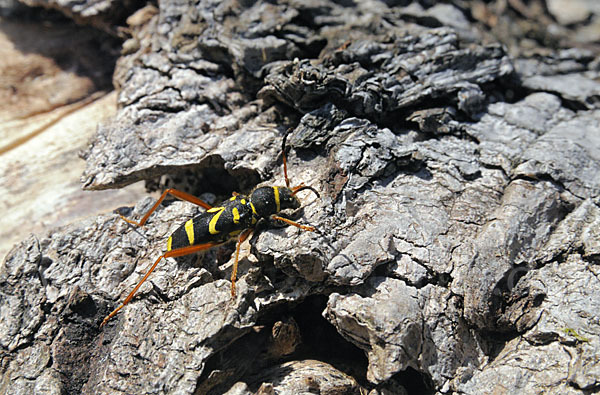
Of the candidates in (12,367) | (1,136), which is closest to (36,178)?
(1,136)

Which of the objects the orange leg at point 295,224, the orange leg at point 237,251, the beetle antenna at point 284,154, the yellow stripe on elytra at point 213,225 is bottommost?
the orange leg at point 237,251

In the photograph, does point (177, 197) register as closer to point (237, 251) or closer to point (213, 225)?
point (213, 225)

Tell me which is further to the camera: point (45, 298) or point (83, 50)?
point (83, 50)

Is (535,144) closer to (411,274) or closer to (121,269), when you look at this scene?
(411,274)

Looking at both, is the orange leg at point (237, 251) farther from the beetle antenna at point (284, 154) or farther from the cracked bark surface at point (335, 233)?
the beetle antenna at point (284, 154)

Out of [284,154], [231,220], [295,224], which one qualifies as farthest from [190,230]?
[284,154]

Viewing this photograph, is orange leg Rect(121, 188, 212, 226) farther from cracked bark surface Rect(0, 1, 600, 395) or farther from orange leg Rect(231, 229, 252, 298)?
orange leg Rect(231, 229, 252, 298)

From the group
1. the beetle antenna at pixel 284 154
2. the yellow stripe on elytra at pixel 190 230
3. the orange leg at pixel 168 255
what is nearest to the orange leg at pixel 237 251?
the orange leg at pixel 168 255

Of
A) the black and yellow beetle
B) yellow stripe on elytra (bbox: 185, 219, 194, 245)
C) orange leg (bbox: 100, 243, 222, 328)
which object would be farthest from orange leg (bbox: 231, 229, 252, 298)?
yellow stripe on elytra (bbox: 185, 219, 194, 245)
